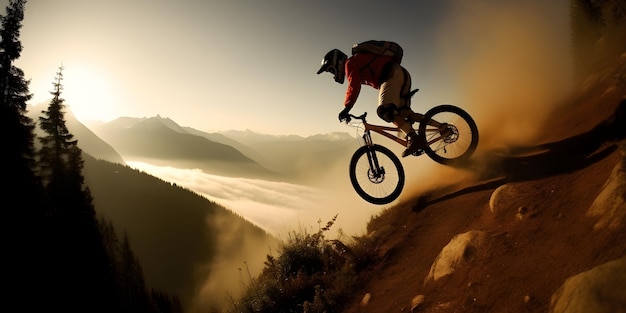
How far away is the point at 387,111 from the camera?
852 centimetres

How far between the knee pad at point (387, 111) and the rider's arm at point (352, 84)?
73 centimetres

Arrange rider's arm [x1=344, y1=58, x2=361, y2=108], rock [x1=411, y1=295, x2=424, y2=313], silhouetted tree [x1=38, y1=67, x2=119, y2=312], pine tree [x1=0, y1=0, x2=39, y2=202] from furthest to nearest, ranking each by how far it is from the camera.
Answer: silhouetted tree [x1=38, y1=67, x2=119, y2=312]
pine tree [x1=0, y1=0, x2=39, y2=202]
rider's arm [x1=344, y1=58, x2=361, y2=108]
rock [x1=411, y1=295, x2=424, y2=313]

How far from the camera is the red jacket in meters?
8.45

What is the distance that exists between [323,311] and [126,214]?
585 ft

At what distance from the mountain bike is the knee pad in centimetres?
34

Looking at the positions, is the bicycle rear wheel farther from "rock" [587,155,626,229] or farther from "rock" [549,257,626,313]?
"rock" [549,257,626,313]

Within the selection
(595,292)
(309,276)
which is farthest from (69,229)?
(595,292)

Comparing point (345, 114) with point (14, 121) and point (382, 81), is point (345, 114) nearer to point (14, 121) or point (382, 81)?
point (382, 81)

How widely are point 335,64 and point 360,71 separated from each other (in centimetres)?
70

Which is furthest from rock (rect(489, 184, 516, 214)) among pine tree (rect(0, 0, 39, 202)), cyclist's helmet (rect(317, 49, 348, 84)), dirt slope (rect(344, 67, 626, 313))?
pine tree (rect(0, 0, 39, 202))

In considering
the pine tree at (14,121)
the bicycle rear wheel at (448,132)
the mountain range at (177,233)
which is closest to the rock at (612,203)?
the bicycle rear wheel at (448,132)

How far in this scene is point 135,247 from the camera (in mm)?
146125

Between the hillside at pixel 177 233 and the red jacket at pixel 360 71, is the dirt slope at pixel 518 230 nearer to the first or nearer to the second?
the red jacket at pixel 360 71

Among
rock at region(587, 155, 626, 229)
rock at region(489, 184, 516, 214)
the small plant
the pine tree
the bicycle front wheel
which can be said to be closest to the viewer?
rock at region(587, 155, 626, 229)
